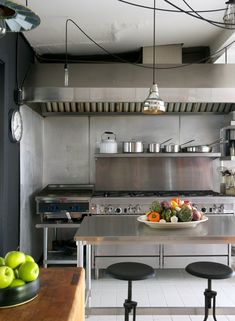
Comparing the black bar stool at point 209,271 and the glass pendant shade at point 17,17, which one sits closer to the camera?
the glass pendant shade at point 17,17

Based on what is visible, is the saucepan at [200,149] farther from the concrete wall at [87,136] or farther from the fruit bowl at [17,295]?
the fruit bowl at [17,295]

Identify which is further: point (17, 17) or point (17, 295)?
point (17, 17)

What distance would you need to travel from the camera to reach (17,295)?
1178 mm

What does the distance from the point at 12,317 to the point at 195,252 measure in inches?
124

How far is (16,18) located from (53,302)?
1.09m

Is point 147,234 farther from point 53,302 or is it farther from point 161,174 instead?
point 161,174

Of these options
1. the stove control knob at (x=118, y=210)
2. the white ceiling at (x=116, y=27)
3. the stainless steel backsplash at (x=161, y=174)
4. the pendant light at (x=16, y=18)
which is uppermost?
the white ceiling at (x=116, y=27)

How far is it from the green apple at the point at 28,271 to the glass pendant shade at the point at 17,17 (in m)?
0.93

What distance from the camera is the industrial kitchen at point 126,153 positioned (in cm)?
247

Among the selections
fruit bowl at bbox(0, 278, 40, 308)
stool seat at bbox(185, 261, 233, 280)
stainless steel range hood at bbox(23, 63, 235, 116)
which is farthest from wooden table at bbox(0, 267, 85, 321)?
stainless steel range hood at bbox(23, 63, 235, 116)

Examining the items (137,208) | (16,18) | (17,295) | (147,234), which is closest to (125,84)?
(137,208)

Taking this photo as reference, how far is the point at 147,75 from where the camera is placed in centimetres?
400

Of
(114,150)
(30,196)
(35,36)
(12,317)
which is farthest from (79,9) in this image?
(12,317)

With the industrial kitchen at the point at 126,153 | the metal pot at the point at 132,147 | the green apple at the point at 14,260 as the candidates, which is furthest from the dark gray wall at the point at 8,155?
the green apple at the point at 14,260
